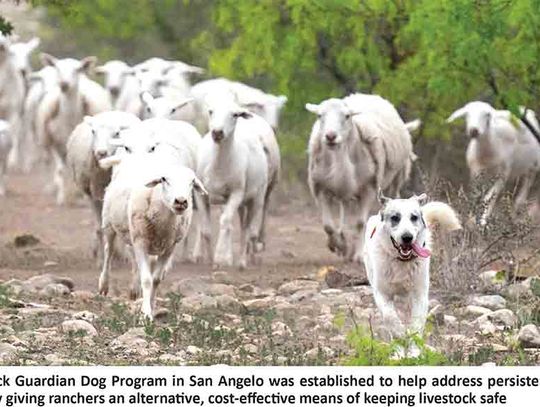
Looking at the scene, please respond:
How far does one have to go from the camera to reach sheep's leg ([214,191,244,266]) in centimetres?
1917

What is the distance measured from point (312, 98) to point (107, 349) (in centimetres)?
1062

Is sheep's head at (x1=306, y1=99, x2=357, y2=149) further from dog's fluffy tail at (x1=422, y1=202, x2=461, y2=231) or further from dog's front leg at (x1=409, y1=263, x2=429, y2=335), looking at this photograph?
dog's front leg at (x1=409, y1=263, x2=429, y2=335)

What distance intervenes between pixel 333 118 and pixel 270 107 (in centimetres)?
462

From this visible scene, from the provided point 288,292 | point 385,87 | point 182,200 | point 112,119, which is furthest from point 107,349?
point 385,87

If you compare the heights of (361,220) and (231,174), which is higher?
(231,174)

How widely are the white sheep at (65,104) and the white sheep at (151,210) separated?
25.8ft

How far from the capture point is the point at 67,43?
4106cm

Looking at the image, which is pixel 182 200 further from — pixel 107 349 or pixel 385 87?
pixel 385 87

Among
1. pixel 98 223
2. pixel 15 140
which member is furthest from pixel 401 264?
pixel 15 140

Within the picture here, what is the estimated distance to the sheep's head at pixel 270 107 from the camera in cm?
2306

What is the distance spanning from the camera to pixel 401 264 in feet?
42.7

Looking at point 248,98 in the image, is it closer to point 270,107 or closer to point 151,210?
point 270,107

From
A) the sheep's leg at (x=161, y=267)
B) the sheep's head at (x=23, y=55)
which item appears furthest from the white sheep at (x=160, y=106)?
the sheep's head at (x=23, y=55)
